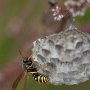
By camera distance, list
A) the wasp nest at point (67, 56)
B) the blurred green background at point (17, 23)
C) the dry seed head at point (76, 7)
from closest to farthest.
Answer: the wasp nest at point (67, 56) < the dry seed head at point (76, 7) < the blurred green background at point (17, 23)

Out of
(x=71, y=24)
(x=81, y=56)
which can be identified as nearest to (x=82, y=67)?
(x=81, y=56)

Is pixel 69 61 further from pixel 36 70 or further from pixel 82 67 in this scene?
pixel 36 70

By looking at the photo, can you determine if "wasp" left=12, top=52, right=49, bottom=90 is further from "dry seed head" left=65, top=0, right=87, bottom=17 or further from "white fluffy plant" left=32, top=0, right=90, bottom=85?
"dry seed head" left=65, top=0, right=87, bottom=17

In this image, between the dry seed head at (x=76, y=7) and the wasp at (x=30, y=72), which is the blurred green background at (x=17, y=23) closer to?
the wasp at (x=30, y=72)

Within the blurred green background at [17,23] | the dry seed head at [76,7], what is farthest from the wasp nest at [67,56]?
the blurred green background at [17,23]

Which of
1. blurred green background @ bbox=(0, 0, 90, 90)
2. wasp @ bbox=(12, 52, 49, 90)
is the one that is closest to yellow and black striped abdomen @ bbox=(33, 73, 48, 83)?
wasp @ bbox=(12, 52, 49, 90)

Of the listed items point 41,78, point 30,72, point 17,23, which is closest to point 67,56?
point 41,78

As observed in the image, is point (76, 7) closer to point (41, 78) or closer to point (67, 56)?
point (67, 56)
